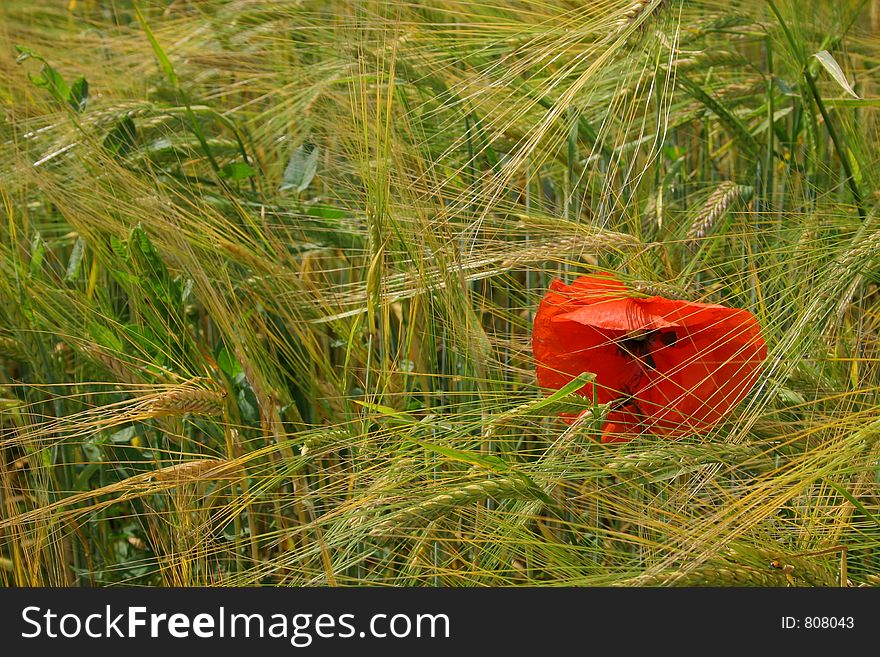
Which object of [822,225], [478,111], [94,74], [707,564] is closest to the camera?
[707,564]

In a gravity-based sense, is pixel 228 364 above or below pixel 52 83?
below

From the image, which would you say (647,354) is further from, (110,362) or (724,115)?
(110,362)

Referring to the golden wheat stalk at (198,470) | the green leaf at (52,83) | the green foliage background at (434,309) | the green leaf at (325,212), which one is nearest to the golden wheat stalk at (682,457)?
the green foliage background at (434,309)

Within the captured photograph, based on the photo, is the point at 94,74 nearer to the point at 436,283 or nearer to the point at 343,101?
the point at 343,101

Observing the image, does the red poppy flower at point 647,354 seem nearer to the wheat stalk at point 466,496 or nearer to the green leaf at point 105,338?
the wheat stalk at point 466,496

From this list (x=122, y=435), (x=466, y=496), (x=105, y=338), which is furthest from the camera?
(x=122, y=435)

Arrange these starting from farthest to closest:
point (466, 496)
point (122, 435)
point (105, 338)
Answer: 1. point (122, 435)
2. point (105, 338)
3. point (466, 496)

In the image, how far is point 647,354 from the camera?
26.2 inches

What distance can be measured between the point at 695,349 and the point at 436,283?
7.9 inches

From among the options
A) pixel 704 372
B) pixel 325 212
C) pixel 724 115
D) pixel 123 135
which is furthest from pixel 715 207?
pixel 123 135

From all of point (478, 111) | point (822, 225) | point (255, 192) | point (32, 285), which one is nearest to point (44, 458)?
point (32, 285)

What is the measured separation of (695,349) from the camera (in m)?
0.65

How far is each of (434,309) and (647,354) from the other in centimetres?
17

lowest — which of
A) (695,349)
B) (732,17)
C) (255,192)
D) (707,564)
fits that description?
(707,564)
